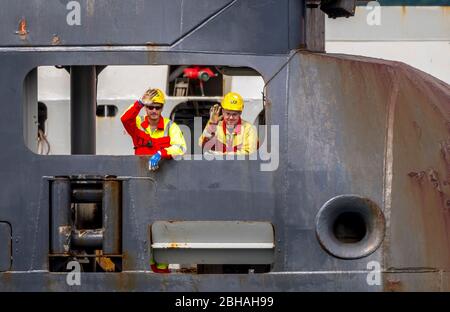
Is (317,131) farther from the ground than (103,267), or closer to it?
farther from the ground

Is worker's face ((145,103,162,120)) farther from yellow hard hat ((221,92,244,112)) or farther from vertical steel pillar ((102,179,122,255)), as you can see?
vertical steel pillar ((102,179,122,255))

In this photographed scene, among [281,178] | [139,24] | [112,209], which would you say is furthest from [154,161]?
[139,24]

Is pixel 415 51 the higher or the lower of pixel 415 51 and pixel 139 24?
the higher

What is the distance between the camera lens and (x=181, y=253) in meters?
7.96

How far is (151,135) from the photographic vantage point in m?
8.44

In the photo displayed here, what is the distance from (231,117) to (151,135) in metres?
0.59

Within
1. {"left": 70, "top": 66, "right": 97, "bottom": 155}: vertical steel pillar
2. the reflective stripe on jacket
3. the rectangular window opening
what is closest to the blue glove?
the reflective stripe on jacket

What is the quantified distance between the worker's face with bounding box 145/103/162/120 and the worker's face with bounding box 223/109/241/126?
469 mm

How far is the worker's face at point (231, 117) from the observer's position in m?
8.38

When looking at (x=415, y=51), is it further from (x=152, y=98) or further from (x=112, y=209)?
(x=112, y=209)

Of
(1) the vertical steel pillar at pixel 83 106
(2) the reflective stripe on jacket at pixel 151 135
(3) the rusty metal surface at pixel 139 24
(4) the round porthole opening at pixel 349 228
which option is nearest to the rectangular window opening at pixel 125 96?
(1) the vertical steel pillar at pixel 83 106

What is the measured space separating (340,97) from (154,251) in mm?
1630

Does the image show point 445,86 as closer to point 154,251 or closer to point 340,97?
point 340,97

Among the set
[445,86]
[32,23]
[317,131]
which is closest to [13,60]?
[32,23]
